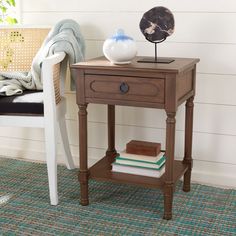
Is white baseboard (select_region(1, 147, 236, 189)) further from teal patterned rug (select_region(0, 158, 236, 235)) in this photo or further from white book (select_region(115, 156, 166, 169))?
white book (select_region(115, 156, 166, 169))

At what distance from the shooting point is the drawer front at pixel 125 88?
177 centimetres

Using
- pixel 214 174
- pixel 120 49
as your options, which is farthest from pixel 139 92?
pixel 214 174

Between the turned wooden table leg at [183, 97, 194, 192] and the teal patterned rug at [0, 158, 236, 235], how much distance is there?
0.19 feet

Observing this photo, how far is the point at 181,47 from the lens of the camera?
2.20m

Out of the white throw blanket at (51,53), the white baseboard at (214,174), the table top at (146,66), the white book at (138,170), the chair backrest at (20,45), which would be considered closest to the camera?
the table top at (146,66)

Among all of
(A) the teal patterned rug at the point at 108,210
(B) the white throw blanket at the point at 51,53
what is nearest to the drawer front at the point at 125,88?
(B) the white throw blanket at the point at 51,53

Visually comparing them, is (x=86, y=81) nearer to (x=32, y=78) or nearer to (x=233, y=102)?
(x=32, y=78)

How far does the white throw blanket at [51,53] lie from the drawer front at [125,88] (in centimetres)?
27

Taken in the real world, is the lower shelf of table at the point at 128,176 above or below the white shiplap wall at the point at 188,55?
below

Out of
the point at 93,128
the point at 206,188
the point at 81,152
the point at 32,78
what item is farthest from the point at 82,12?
the point at 206,188

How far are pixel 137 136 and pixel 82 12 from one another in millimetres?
705

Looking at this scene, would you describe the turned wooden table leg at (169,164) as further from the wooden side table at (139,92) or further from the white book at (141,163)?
the white book at (141,163)

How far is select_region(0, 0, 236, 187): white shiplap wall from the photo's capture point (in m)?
2.13

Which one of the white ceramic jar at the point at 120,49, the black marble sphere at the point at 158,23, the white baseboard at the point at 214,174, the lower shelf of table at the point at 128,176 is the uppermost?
the black marble sphere at the point at 158,23
